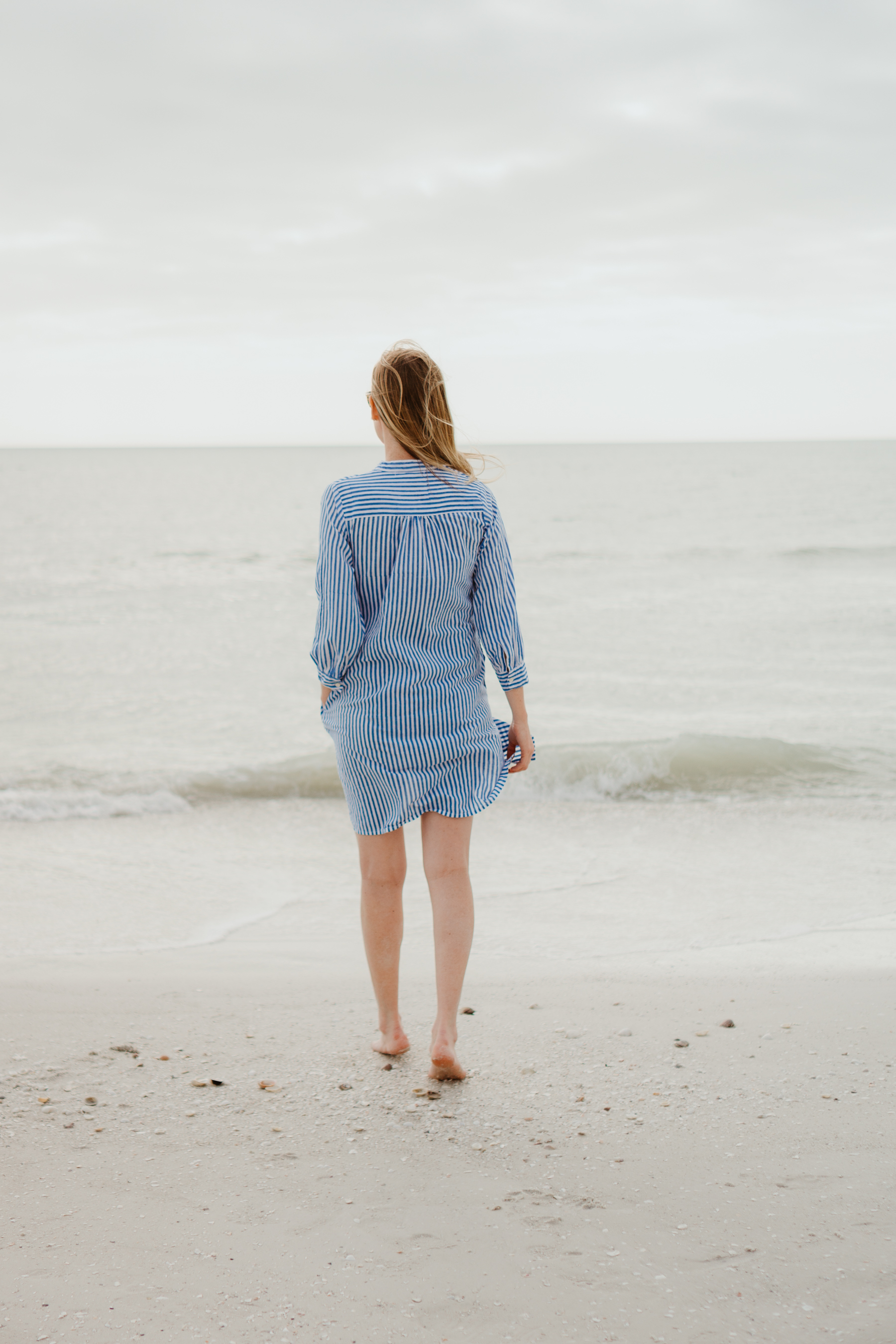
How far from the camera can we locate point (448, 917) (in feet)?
8.27

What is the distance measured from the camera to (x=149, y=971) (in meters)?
3.40

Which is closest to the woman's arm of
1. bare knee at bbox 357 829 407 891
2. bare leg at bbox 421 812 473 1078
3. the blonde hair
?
bare leg at bbox 421 812 473 1078

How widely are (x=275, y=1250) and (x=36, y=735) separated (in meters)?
6.87

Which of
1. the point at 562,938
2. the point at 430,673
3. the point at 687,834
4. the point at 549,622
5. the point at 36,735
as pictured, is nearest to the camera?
the point at 430,673

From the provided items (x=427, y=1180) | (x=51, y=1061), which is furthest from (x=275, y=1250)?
(x=51, y=1061)

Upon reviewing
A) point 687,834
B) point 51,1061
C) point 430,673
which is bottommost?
point 687,834

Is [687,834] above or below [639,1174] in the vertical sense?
below

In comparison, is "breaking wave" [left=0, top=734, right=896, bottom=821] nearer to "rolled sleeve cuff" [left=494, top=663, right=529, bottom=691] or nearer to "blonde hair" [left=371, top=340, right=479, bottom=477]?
"rolled sleeve cuff" [left=494, top=663, right=529, bottom=691]

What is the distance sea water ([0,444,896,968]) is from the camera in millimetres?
5020

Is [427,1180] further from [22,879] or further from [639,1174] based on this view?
[22,879]

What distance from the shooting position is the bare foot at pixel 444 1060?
2.50 meters

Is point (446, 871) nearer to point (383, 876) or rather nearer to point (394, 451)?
point (383, 876)

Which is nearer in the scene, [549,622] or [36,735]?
[36,735]

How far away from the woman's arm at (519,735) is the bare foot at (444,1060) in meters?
0.69
